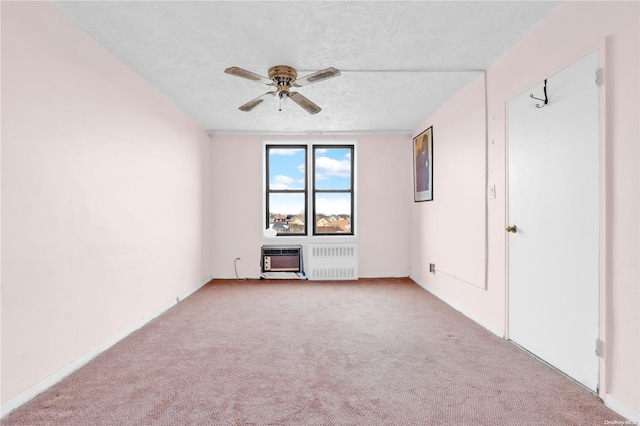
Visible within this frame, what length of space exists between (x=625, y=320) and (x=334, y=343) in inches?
74.1

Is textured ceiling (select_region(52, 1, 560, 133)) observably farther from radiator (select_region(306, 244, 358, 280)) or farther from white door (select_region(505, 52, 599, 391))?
radiator (select_region(306, 244, 358, 280))

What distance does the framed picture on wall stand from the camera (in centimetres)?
457

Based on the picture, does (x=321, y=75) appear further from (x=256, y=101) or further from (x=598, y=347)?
(x=598, y=347)

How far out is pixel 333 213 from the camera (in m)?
5.74

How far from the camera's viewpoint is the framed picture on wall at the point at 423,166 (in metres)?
4.57

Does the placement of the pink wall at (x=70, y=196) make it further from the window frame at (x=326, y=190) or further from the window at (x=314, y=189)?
the window frame at (x=326, y=190)

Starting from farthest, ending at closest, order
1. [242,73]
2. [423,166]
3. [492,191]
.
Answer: [423,166], [492,191], [242,73]

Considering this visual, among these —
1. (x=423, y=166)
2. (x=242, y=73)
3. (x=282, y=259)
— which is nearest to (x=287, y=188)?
(x=282, y=259)

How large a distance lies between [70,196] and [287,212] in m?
3.69

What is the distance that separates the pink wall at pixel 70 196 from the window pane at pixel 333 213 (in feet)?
9.12

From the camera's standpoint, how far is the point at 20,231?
1849 millimetres

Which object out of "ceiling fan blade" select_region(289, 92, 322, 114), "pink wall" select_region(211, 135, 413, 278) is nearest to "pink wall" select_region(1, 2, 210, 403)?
"ceiling fan blade" select_region(289, 92, 322, 114)

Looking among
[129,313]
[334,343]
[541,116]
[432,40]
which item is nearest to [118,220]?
[129,313]

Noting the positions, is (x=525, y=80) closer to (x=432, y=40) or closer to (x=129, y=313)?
(x=432, y=40)
